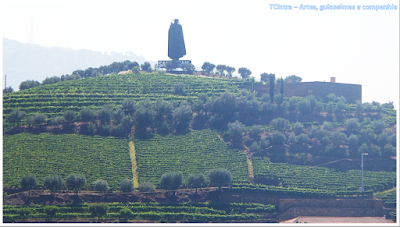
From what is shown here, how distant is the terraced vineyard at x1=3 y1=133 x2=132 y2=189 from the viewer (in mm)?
41778

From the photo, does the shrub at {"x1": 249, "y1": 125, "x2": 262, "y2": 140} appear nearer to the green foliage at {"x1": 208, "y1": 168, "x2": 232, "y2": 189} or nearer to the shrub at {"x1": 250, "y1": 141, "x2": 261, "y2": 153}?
the shrub at {"x1": 250, "y1": 141, "x2": 261, "y2": 153}

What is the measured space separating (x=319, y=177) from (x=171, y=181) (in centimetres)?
1334

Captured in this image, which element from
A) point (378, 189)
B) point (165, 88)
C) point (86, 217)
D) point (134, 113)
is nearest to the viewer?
point (86, 217)

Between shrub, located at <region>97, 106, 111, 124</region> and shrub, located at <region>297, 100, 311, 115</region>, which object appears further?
shrub, located at <region>297, 100, 311, 115</region>

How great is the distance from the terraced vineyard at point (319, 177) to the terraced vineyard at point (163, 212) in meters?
4.49

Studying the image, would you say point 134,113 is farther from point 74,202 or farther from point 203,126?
point 74,202

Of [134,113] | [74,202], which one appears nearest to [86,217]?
[74,202]

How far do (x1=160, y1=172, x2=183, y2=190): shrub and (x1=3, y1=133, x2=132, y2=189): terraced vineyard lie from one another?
340 cm

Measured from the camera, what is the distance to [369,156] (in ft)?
160

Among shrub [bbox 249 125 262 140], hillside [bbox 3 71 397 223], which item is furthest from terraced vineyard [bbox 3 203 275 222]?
shrub [bbox 249 125 262 140]

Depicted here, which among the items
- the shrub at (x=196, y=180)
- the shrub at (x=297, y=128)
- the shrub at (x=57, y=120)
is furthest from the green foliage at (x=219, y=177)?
the shrub at (x=57, y=120)

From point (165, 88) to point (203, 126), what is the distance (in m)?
10.2

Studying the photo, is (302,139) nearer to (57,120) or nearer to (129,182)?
(129,182)

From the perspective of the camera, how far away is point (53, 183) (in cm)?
3897
